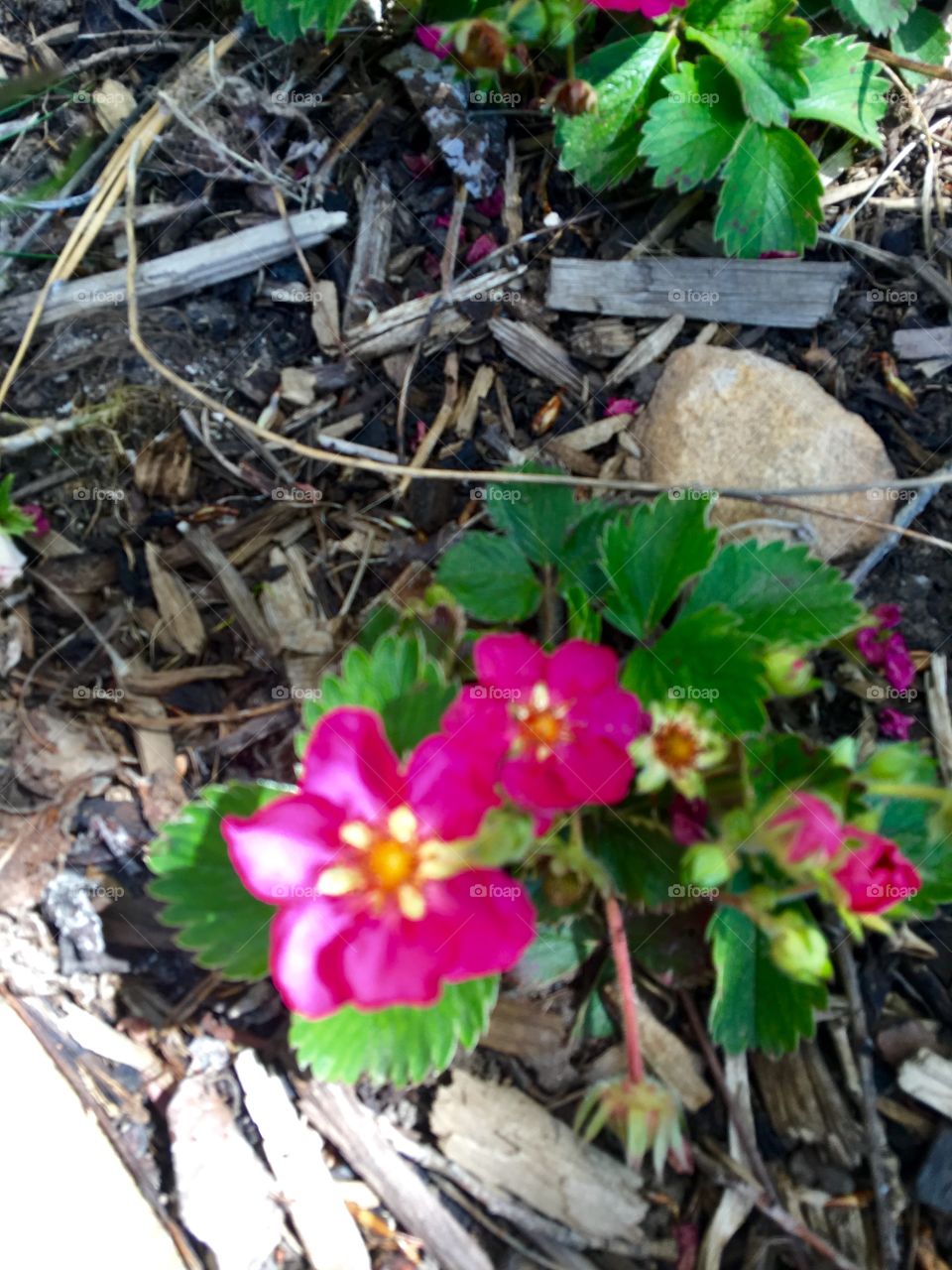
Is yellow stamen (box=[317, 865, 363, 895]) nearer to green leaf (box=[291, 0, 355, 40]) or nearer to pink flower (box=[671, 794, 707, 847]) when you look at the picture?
pink flower (box=[671, 794, 707, 847])

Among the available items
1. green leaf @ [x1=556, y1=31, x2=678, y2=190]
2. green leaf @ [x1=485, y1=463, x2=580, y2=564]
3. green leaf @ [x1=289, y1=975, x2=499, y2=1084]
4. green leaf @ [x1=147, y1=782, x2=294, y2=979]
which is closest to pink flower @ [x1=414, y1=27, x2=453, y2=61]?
green leaf @ [x1=556, y1=31, x2=678, y2=190]

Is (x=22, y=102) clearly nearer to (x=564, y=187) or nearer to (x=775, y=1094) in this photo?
(x=564, y=187)

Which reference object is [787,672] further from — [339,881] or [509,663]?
[339,881]

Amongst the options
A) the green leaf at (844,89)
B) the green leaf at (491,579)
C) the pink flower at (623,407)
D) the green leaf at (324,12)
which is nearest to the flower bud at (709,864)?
the green leaf at (491,579)

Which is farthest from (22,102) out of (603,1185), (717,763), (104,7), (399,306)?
(603,1185)

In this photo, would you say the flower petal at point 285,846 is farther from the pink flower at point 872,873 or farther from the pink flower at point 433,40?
the pink flower at point 433,40

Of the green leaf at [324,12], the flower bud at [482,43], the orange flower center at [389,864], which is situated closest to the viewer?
the orange flower center at [389,864]

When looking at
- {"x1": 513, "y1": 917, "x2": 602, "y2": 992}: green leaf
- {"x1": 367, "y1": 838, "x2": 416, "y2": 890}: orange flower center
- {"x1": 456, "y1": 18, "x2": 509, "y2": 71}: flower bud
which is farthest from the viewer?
{"x1": 456, "y1": 18, "x2": 509, "y2": 71}: flower bud
